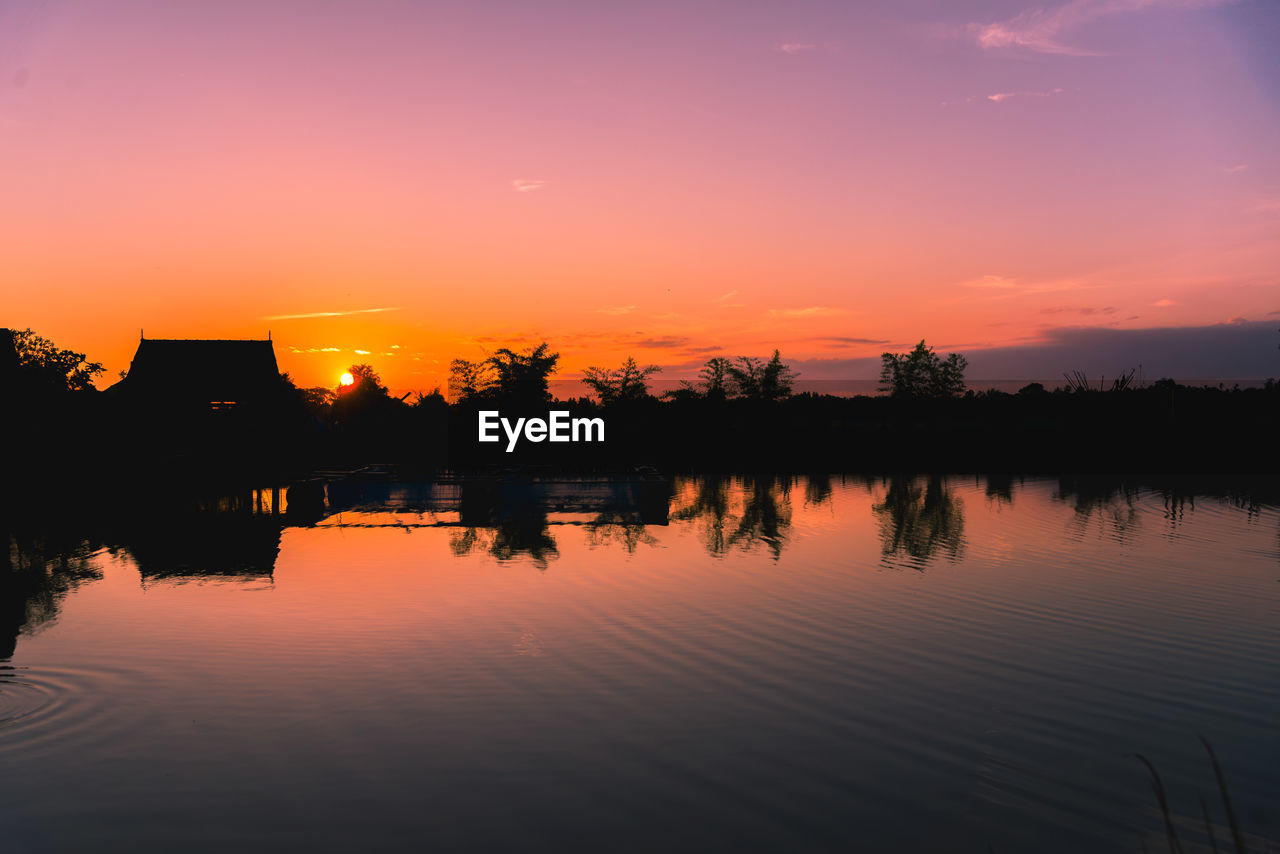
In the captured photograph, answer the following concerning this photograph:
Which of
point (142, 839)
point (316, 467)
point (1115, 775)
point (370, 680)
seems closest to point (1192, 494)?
point (1115, 775)

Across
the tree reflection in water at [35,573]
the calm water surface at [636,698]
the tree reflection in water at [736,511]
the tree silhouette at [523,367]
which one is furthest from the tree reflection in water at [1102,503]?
the tree silhouette at [523,367]

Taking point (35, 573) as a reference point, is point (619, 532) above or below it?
below

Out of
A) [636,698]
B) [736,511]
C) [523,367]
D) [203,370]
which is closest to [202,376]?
[203,370]

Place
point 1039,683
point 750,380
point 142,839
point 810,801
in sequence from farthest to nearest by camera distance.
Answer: point 750,380 < point 1039,683 < point 810,801 < point 142,839

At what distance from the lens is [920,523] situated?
21.4 metres

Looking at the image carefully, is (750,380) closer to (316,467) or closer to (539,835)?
(316,467)

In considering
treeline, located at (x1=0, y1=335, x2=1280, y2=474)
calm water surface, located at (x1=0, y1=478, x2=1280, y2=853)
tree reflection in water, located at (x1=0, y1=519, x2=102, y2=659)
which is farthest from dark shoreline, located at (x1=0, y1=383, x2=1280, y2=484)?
calm water surface, located at (x1=0, y1=478, x2=1280, y2=853)

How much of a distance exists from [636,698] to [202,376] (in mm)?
45937

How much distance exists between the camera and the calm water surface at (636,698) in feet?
17.6

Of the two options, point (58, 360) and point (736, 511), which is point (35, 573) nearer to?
point (736, 511)

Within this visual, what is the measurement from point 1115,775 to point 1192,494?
93.0 ft

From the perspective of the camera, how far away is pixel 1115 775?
5.98 meters

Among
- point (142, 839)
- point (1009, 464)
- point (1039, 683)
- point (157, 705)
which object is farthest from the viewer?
point (1009, 464)

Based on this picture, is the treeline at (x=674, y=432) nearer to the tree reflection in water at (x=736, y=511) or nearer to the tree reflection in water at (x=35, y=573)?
the tree reflection in water at (x=736, y=511)
